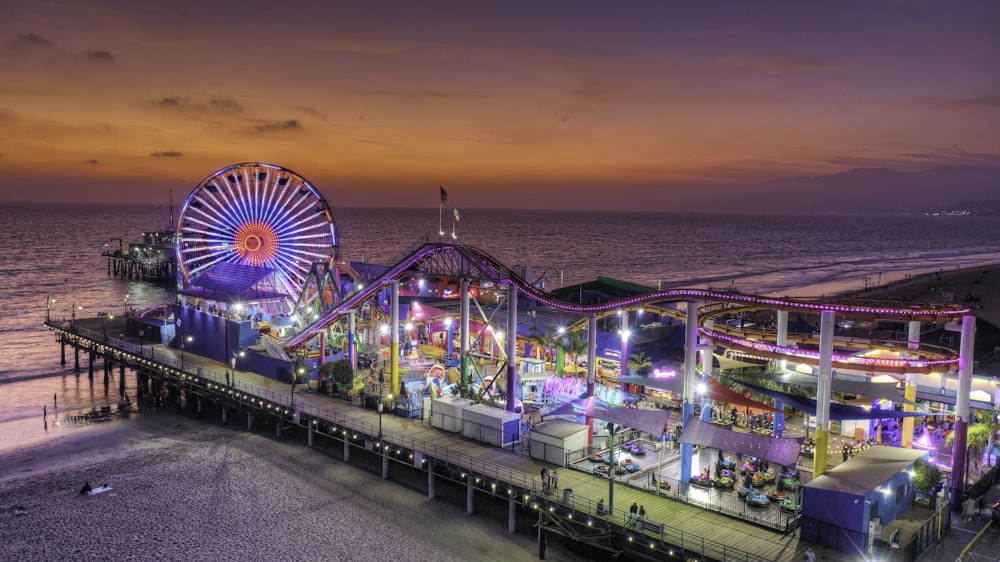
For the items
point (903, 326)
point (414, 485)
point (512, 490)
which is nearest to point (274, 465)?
point (414, 485)

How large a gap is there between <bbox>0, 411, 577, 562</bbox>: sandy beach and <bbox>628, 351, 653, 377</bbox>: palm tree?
52.4ft

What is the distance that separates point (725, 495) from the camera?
2834 centimetres

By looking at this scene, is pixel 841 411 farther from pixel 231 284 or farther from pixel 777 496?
pixel 231 284

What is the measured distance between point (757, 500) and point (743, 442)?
2.22 meters

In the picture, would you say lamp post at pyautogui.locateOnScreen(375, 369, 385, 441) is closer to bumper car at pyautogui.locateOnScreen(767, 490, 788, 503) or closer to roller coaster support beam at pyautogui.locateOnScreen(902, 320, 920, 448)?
bumper car at pyautogui.locateOnScreen(767, 490, 788, 503)

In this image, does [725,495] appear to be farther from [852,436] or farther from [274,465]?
[274,465]

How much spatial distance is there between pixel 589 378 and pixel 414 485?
33.1ft

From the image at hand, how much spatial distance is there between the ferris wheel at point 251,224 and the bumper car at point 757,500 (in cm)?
4127

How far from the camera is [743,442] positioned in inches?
1110

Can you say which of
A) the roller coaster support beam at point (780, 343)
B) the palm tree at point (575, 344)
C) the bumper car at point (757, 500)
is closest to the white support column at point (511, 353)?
the palm tree at point (575, 344)

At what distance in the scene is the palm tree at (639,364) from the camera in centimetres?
4428

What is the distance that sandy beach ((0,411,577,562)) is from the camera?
29.2 meters

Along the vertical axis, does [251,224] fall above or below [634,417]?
above

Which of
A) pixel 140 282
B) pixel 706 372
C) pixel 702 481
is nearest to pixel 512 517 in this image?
pixel 702 481
